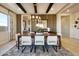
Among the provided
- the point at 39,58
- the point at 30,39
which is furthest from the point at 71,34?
the point at 39,58

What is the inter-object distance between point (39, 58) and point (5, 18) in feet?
18.8

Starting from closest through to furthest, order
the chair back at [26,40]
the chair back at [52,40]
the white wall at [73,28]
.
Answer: the chair back at [26,40]
the chair back at [52,40]
the white wall at [73,28]

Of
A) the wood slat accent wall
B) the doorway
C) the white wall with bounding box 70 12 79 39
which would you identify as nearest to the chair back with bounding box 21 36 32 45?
the white wall with bounding box 70 12 79 39

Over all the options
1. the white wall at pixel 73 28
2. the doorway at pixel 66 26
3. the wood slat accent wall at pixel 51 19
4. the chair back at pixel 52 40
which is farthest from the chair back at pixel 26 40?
the doorway at pixel 66 26

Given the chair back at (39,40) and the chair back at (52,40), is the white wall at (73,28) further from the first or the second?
the chair back at (39,40)

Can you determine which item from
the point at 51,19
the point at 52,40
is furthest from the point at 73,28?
the point at 52,40

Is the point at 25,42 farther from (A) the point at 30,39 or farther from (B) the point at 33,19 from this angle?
(B) the point at 33,19

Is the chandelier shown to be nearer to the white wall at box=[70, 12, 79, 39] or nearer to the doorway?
the doorway

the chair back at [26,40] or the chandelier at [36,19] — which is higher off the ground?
the chandelier at [36,19]

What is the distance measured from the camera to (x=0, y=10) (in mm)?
6824

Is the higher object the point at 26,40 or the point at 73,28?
the point at 73,28

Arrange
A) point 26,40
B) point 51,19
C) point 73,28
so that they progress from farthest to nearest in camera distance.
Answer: point 51,19 → point 73,28 → point 26,40

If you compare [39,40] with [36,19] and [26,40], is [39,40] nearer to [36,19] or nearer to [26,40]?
[26,40]

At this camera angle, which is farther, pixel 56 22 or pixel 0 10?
pixel 56 22
